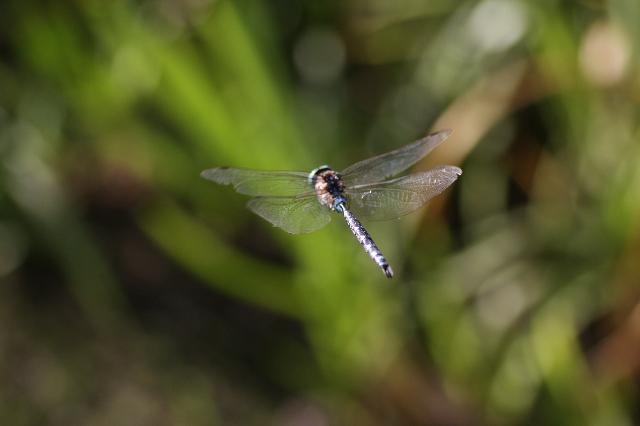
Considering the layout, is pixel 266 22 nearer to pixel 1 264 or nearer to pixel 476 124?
pixel 476 124

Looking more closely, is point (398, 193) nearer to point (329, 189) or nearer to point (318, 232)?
point (329, 189)

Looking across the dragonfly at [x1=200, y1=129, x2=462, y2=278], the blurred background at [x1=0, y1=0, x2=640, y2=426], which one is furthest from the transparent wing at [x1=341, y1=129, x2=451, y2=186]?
the blurred background at [x1=0, y1=0, x2=640, y2=426]

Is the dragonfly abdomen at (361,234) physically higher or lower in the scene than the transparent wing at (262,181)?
lower

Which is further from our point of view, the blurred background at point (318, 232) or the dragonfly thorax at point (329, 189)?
the blurred background at point (318, 232)

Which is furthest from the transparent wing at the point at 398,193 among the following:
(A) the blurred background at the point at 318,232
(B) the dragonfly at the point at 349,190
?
(A) the blurred background at the point at 318,232

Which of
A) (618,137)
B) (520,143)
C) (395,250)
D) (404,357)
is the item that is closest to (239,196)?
(395,250)

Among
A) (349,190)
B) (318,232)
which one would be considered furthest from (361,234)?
(318,232)

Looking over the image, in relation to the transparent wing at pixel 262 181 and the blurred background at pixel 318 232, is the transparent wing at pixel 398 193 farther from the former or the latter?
the blurred background at pixel 318 232
